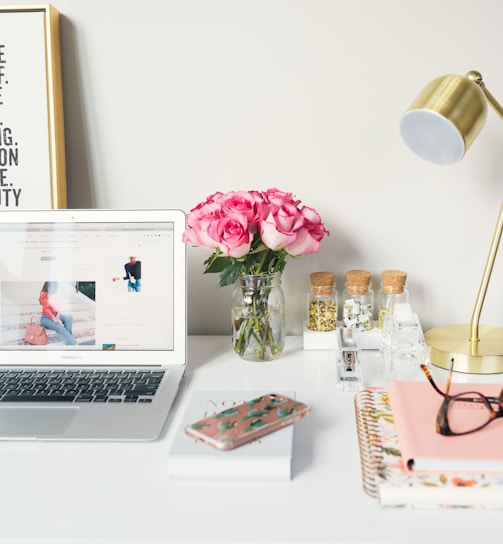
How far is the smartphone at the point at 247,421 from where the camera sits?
2.56 feet

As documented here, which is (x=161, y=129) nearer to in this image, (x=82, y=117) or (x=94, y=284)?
(x=82, y=117)

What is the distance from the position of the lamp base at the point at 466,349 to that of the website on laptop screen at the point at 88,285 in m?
0.45

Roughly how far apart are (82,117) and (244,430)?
0.73 m

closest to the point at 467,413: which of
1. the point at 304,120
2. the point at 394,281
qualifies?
the point at 394,281

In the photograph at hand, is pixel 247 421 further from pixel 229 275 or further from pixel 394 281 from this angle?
pixel 394 281

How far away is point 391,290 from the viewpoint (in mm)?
1173

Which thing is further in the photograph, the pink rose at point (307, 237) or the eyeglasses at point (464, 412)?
the pink rose at point (307, 237)

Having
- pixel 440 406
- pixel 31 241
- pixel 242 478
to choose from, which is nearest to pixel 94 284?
pixel 31 241

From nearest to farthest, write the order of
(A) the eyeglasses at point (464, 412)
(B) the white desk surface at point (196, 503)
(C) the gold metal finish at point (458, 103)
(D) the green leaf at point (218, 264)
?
(B) the white desk surface at point (196, 503)
(A) the eyeglasses at point (464, 412)
(C) the gold metal finish at point (458, 103)
(D) the green leaf at point (218, 264)

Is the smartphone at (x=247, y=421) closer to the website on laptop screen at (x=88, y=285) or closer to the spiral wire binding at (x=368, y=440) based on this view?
the spiral wire binding at (x=368, y=440)

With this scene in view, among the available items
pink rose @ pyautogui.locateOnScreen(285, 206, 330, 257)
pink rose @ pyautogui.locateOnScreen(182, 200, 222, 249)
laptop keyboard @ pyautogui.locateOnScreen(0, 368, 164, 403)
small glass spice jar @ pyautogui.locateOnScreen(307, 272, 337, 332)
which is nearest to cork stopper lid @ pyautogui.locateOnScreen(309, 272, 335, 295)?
small glass spice jar @ pyautogui.locateOnScreen(307, 272, 337, 332)

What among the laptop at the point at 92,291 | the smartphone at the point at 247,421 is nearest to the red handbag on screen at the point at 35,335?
the laptop at the point at 92,291

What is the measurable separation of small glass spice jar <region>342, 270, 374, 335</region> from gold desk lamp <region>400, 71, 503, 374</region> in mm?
113

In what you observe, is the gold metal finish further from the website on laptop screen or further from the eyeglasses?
the website on laptop screen
